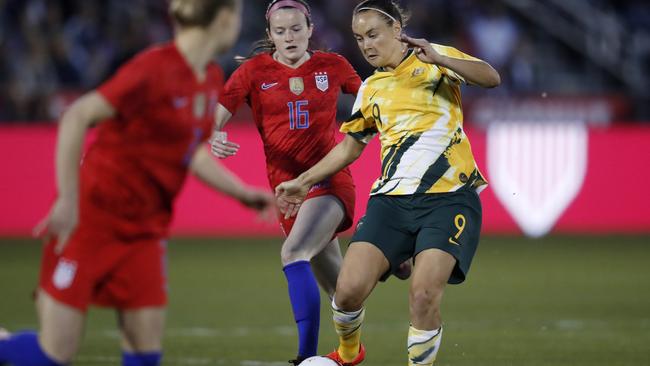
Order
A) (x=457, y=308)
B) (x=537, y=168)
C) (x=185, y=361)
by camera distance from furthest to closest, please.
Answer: (x=537, y=168)
(x=457, y=308)
(x=185, y=361)

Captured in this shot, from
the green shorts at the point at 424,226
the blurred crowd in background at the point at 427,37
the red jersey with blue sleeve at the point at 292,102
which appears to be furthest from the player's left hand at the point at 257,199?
the blurred crowd in background at the point at 427,37

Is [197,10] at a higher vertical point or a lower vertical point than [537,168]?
higher

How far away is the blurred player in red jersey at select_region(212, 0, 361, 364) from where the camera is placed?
24.9 feet

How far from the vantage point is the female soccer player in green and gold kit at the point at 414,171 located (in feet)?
21.5

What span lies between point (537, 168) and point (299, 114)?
391 inches

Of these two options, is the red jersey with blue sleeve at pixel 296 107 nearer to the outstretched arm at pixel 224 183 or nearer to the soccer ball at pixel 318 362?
the soccer ball at pixel 318 362

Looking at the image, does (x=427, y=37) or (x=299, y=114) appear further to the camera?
(x=427, y=37)

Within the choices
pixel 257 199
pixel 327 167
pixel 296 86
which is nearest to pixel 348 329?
pixel 327 167

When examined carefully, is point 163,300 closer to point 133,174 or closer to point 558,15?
point 133,174

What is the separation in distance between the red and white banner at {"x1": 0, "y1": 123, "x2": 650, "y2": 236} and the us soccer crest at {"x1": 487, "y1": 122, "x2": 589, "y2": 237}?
15 millimetres

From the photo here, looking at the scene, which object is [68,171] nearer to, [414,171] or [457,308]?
[414,171]

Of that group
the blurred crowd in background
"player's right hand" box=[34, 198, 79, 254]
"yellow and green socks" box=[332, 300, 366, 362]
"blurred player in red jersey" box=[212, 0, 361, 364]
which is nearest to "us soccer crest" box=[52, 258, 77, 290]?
"player's right hand" box=[34, 198, 79, 254]

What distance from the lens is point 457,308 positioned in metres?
11.3

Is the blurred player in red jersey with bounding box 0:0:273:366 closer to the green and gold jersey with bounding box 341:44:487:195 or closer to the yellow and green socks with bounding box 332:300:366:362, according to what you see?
the green and gold jersey with bounding box 341:44:487:195
